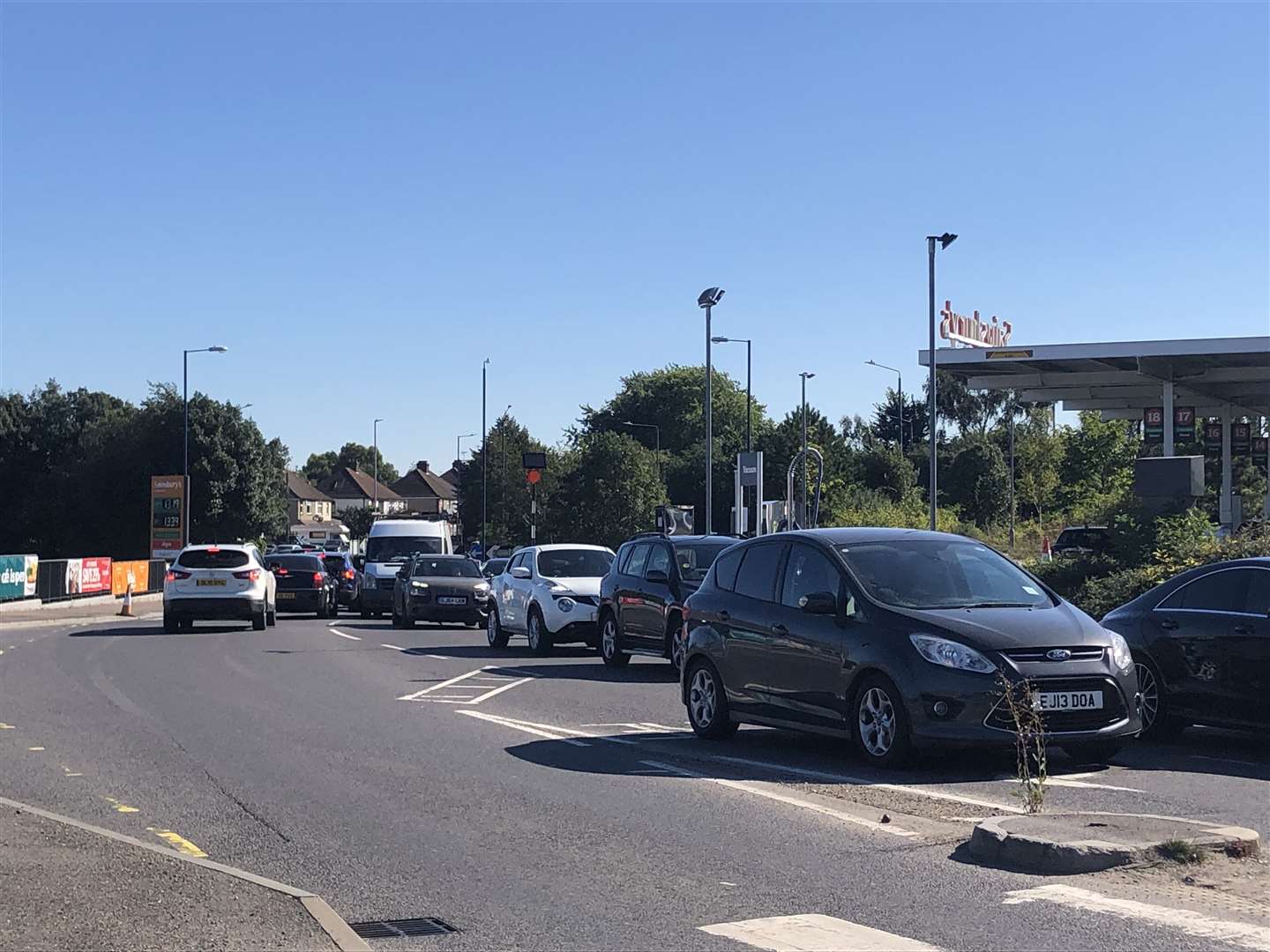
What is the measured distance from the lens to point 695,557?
1938 centimetres

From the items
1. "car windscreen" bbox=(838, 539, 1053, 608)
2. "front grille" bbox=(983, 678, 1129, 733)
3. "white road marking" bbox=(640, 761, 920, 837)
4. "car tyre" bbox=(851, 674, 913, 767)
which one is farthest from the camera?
"car windscreen" bbox=(838, 539, 1053, 608)

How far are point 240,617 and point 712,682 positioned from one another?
750 inches

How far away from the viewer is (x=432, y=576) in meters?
32.2

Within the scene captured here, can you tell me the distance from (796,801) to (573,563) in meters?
14.4

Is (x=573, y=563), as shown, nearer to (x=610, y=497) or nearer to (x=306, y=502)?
(x=610, y=497)

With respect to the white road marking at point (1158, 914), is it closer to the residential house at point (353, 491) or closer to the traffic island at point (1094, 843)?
the traffic island at point (1094, 843)

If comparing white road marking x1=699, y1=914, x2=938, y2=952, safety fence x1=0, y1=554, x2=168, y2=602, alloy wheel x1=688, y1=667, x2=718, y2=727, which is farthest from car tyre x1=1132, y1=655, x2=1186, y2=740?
safety fence x1=0, y1=554, x2=168, y2=602

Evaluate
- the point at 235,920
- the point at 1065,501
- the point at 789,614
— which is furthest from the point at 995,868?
the point at 1065,501

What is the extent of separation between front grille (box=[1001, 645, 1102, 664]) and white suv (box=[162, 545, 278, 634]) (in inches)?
855

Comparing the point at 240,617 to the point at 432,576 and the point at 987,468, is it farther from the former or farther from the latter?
the point at 987,468

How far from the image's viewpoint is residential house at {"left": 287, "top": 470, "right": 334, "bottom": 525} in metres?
173

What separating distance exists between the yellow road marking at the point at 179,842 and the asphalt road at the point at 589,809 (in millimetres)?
55

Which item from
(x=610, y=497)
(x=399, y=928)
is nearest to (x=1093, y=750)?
(x=399, y=928)

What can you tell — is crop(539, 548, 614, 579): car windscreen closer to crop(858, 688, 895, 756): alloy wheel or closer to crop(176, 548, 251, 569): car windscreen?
crop(176, 548, 251, 569): car windscreen
